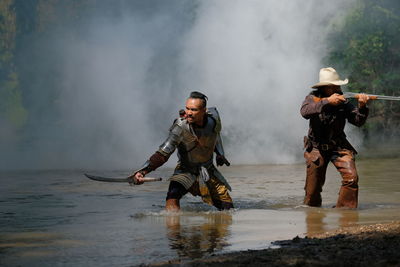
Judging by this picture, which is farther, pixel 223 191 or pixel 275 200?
pixel 275 200

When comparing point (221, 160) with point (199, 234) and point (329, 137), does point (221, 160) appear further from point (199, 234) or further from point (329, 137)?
point (199, 234)

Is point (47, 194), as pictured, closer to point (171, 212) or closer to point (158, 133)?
point (171, 212)

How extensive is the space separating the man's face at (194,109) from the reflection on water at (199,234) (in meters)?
0.99

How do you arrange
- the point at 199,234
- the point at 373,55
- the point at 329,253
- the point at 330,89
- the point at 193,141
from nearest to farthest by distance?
1. the point at 329,253
2. the point at 199,234
3. the point at 193,141
4. the point at 330,89
5. the point at 373,55

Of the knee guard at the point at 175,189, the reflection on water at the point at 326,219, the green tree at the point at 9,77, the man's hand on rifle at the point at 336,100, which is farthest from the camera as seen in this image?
the green tree at the point at 9,77

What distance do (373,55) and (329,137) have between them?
15.8m

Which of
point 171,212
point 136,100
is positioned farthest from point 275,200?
point 136,100

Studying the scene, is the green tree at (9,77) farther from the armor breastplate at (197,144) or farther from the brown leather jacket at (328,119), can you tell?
the brown leather jacket at (328,119)

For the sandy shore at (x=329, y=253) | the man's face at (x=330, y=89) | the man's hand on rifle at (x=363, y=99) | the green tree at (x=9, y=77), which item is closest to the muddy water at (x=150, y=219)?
the sandy shore at (x=329, y=253)

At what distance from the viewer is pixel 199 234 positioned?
24.5 feet

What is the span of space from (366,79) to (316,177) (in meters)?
16.1

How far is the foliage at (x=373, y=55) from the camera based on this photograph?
78.6ft

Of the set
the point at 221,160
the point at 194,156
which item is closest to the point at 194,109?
the point at 194,156

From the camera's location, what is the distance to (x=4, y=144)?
2345 cm
